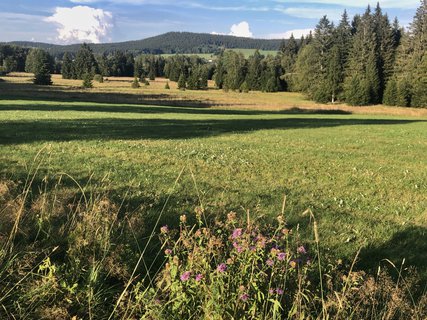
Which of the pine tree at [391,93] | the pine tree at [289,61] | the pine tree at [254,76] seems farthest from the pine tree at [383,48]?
the pine tree at [254,76]

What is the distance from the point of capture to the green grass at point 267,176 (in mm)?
6852

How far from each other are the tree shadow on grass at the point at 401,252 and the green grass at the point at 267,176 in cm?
2

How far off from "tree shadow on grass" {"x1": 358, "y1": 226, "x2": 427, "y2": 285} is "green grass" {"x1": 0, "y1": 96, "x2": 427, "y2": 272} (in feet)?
0.06

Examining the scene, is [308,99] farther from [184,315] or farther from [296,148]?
[184,315]

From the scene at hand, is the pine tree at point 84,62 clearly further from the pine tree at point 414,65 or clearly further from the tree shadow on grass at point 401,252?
the tree shadow on grass at point 401,252

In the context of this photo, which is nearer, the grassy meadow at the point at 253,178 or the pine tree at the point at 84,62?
the grassy meadow at the point at 253,178

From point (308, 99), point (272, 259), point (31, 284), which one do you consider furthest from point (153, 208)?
point (308, 99)

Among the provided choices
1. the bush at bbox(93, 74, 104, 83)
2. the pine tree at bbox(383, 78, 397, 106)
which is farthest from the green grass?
the bush at bbox(93, 74, 104, 83)

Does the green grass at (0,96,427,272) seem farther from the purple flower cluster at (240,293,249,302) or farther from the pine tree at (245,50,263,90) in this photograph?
the pine tree at (245,50,263,90)

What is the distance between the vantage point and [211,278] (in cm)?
276

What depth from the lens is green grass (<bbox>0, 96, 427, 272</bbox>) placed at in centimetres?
685

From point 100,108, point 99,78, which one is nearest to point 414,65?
point 100,108

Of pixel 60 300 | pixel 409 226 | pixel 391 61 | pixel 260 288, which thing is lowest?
pixel 409 226

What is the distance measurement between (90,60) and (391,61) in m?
96.8
